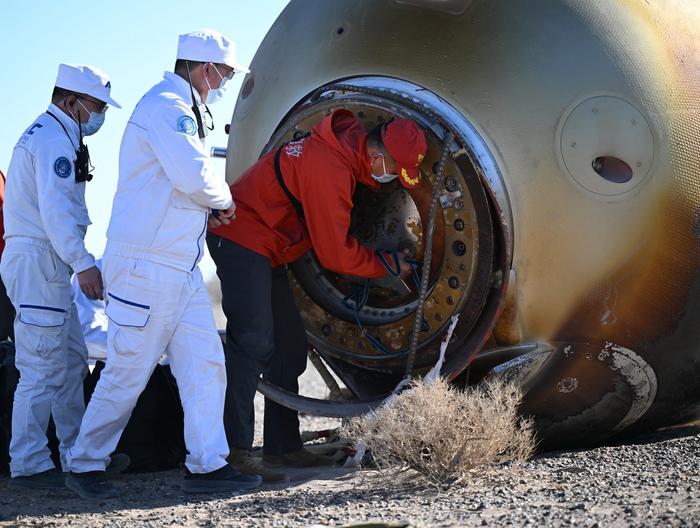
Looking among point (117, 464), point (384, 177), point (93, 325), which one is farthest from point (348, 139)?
point (93, 325)

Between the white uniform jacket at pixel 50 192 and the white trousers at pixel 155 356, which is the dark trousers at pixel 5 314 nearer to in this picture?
the white uniform jacket at pixel 50 192

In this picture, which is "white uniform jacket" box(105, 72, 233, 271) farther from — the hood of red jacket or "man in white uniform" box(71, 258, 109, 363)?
"man in white uniform" box(71, 258, 109, 363)

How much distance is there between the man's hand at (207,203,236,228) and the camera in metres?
4.69

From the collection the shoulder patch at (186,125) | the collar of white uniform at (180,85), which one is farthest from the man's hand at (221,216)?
the collar of white uniform at (180,85)

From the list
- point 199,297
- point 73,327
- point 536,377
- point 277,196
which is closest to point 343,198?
point 277,196

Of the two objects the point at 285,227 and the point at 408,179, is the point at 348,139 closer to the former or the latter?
the point at 408,179

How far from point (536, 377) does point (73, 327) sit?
7.47 ft

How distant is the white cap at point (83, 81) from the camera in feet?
17.3

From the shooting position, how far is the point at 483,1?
472cm

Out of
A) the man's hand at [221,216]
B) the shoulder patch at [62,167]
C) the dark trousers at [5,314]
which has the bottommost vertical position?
the dark trousers at [5,314]

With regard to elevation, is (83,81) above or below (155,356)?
above

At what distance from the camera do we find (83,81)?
5273 mm

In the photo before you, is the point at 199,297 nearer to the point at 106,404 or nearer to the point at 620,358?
the point at 106,404

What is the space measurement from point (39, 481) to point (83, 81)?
6.28 ft
